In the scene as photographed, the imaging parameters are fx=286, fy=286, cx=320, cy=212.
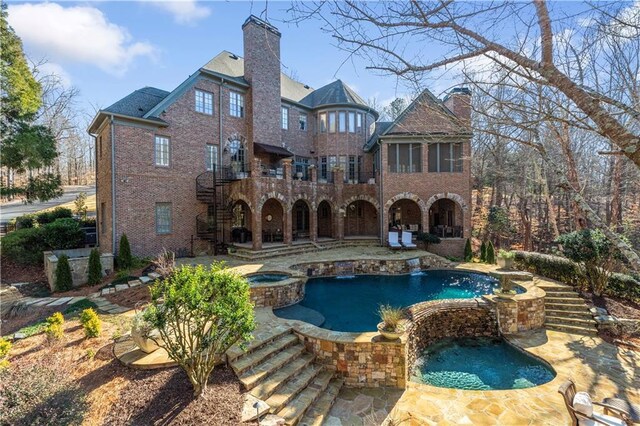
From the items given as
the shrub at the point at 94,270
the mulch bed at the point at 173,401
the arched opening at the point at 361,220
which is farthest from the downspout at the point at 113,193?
the arched opening at the point at 361,220

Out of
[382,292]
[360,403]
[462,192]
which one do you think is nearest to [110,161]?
[382,292]

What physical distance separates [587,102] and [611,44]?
497 centimetres

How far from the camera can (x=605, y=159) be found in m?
18.4

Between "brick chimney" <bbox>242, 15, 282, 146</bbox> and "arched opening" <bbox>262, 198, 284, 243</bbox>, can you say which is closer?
"brick chimney" <bbox>242, 15, 282, 146</bbox>

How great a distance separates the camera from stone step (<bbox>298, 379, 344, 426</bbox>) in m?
5.01

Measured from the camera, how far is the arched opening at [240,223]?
1780 centimetres

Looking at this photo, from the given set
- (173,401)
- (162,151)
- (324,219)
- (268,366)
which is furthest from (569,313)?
(162,151)

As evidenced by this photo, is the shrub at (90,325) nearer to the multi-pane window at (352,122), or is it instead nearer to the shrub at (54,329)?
the shrub at (54,329)

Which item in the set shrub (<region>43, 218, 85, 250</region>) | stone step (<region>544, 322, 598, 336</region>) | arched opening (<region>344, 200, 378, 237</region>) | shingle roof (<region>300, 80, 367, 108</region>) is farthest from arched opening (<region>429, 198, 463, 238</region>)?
shrub (<region>43, 218, 85, 250</region>)

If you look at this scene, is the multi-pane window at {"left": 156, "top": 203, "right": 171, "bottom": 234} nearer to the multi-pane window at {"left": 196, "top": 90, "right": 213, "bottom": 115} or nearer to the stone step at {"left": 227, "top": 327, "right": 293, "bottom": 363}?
the multi-pane window at {"left": 196, "top": 90, "right": 213, "bottom": 115}

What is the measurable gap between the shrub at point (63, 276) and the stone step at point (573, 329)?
54.8ft

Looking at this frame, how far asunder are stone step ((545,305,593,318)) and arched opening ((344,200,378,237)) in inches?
535

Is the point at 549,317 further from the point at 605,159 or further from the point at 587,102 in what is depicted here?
the point at 605,159

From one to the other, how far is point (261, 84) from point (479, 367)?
18271 mm
